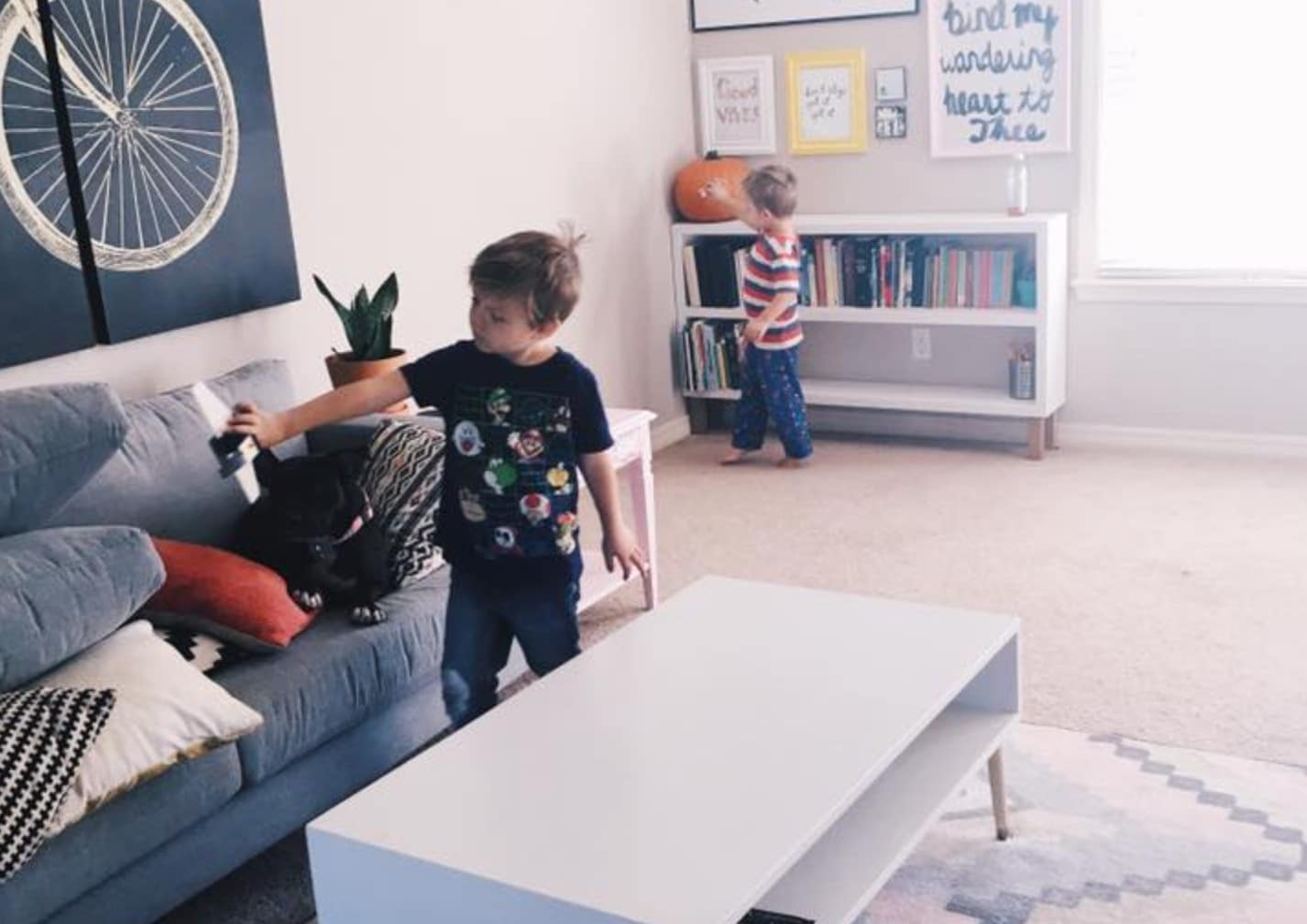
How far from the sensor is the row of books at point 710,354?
5422mm

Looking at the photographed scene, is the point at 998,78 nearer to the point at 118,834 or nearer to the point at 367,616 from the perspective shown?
the point at 367,616

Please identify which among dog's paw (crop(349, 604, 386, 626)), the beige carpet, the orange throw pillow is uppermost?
the orange throw pillow

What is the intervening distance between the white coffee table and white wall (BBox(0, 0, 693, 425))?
61.8 inches

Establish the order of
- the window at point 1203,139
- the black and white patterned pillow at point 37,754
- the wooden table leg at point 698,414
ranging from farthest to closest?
the wooden table leg at point 698,414 → the window at point 1203,139 → the black and white patterned pillow at point 37,754

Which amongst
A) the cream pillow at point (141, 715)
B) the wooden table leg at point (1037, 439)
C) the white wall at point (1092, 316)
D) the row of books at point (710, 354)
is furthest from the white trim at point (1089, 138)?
the cream pillow at point (141, 715)

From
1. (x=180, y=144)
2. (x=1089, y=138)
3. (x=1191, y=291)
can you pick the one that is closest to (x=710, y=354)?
(x=1089, y=138)

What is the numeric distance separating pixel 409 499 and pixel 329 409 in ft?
1.42

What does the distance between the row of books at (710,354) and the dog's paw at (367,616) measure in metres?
2.72

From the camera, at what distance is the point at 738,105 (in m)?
5.43

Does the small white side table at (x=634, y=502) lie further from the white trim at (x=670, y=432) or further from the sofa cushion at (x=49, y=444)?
the white trim at (x=670, y=432)

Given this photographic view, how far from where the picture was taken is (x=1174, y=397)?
4.98 m

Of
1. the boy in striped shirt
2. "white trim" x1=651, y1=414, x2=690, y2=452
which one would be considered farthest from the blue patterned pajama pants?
"white trim" x1=651, y1=414, x2=690, y2=452

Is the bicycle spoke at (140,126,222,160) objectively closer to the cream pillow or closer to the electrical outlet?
the cream pillow

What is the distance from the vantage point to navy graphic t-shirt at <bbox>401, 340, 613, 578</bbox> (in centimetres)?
263
